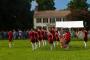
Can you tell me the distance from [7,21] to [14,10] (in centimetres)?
338

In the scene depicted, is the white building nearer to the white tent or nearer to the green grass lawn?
the white tent

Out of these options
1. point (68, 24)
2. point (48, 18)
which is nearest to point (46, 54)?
point (68, 24)

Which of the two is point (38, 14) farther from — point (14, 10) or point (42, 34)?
point (42, 34)

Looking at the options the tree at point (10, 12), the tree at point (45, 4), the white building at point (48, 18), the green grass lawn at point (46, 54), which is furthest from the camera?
the tree at point (45, 4)

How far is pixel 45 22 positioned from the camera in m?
141

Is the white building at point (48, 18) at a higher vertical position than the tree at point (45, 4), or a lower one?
lower

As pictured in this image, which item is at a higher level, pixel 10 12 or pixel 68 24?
pixel 10 12

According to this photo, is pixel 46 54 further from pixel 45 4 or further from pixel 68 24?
pixel 45 4

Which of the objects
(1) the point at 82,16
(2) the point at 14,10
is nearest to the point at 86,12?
(1) the point at 82,16

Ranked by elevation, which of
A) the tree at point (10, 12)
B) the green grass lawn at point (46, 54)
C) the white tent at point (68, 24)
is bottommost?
the white tent at point (68, 24)

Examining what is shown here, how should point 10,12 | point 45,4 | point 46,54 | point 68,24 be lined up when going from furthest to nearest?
1. point 45,4
2. point 68,24
3. point 10,12
4. point 46,54

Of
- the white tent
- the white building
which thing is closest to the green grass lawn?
the white tent

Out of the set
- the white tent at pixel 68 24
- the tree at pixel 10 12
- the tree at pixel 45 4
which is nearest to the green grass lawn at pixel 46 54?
the tree at pixel 10 12

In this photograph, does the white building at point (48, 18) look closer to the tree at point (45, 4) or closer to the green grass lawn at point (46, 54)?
the tree at point (45, 4)
